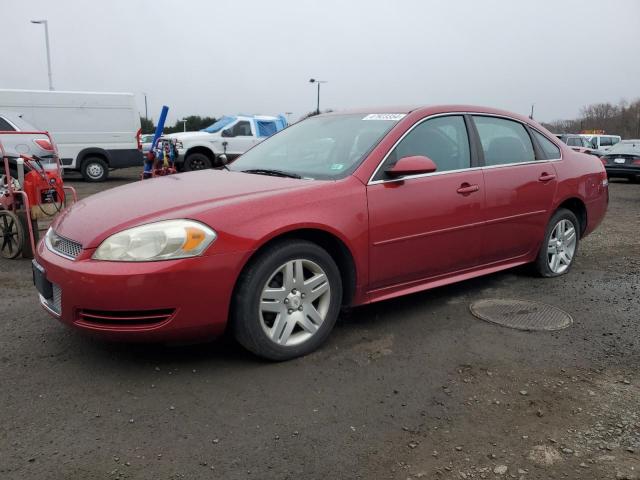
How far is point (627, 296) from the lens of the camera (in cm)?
447

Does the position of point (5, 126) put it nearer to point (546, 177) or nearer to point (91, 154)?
point (91, 154)

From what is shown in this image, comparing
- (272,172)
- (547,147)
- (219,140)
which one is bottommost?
(272,172)

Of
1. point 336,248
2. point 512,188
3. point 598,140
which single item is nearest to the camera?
point 336,248

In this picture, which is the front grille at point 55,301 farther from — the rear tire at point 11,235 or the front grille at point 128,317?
the rear tire at point 11,235

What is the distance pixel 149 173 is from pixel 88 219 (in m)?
10.6

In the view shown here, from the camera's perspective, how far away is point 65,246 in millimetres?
3000

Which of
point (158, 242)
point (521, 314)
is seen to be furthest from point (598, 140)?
point (158, 242)

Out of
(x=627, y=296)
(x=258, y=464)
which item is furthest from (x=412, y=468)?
(x=627, y=296)

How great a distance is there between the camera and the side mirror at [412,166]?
3.39 metres

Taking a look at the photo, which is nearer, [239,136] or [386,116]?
[386,116]

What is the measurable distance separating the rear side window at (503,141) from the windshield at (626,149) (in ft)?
44.1

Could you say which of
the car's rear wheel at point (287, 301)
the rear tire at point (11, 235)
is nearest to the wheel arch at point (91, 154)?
the rear tire at point (11, 235)

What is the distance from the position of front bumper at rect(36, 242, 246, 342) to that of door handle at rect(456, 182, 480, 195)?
1782 mm

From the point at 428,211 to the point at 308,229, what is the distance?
95cm
